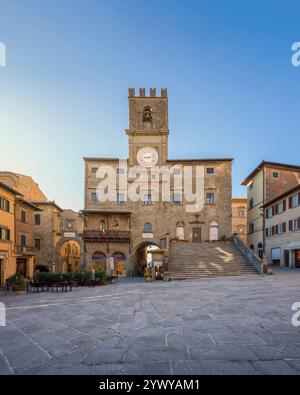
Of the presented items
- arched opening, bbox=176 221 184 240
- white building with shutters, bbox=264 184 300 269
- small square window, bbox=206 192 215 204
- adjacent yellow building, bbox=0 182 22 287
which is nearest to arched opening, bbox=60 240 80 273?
adjacent yellow building, bbox=0 182 22 287

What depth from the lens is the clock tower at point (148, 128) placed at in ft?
114

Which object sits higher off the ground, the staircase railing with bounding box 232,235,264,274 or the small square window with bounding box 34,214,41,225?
the small square window with bounding box 34,214,41,225

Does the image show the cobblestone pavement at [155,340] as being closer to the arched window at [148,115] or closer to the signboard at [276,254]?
the signboard at [276,254]

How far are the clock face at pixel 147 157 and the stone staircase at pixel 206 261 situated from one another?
39.2 ft

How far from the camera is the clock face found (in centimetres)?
3447

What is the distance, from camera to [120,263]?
3312 centimetres

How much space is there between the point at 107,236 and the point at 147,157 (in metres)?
11.4

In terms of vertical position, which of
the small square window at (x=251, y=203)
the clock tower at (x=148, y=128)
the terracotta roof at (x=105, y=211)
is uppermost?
the clock tower at (x=148, y=128)

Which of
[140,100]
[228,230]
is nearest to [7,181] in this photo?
[140,100]

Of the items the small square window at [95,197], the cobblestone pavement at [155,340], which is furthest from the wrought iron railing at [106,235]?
the cobblestone pavement at [155,340]

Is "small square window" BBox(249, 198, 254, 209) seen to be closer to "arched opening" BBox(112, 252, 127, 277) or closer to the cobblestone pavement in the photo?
"arched opening" BBox(112, 252, 127, 277)

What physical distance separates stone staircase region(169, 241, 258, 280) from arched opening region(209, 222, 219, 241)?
4.92 m

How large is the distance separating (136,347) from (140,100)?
35064 mm

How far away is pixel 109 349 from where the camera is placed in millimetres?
5102
